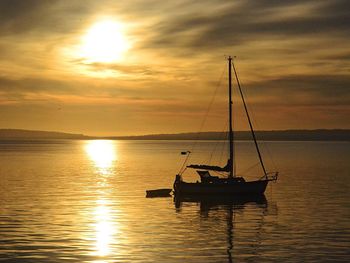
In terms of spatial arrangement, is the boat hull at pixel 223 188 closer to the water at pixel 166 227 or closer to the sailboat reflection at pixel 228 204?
the sailboat reflection at pixel 228 204

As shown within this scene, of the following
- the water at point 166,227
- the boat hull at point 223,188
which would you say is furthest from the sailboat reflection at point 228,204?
the boat hull at point 223,188

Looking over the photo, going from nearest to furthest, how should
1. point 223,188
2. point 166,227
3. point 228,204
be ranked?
point 166,227 → point 228,204 → point 223,188

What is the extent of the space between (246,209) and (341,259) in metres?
29.0

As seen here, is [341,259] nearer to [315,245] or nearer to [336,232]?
[315,245]

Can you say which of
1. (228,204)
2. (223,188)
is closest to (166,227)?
(228,204)

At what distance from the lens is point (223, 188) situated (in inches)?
2872

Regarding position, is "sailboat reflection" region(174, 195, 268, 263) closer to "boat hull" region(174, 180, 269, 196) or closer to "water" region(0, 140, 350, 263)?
"water" region(0, 140, 350, 263)

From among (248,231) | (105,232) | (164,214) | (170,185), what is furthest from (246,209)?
(170,185)

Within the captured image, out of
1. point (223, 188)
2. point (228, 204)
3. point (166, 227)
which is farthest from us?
point (223, 188)

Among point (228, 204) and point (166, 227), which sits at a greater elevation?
point (166, 227)

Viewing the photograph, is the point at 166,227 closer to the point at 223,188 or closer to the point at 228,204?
the point at 228,204

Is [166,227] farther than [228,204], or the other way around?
[228,204]

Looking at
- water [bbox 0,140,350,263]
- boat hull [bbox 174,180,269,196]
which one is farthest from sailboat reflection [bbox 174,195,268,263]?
boat hull [bbox 174,180,269,196]

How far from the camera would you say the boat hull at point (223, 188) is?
239 feet
